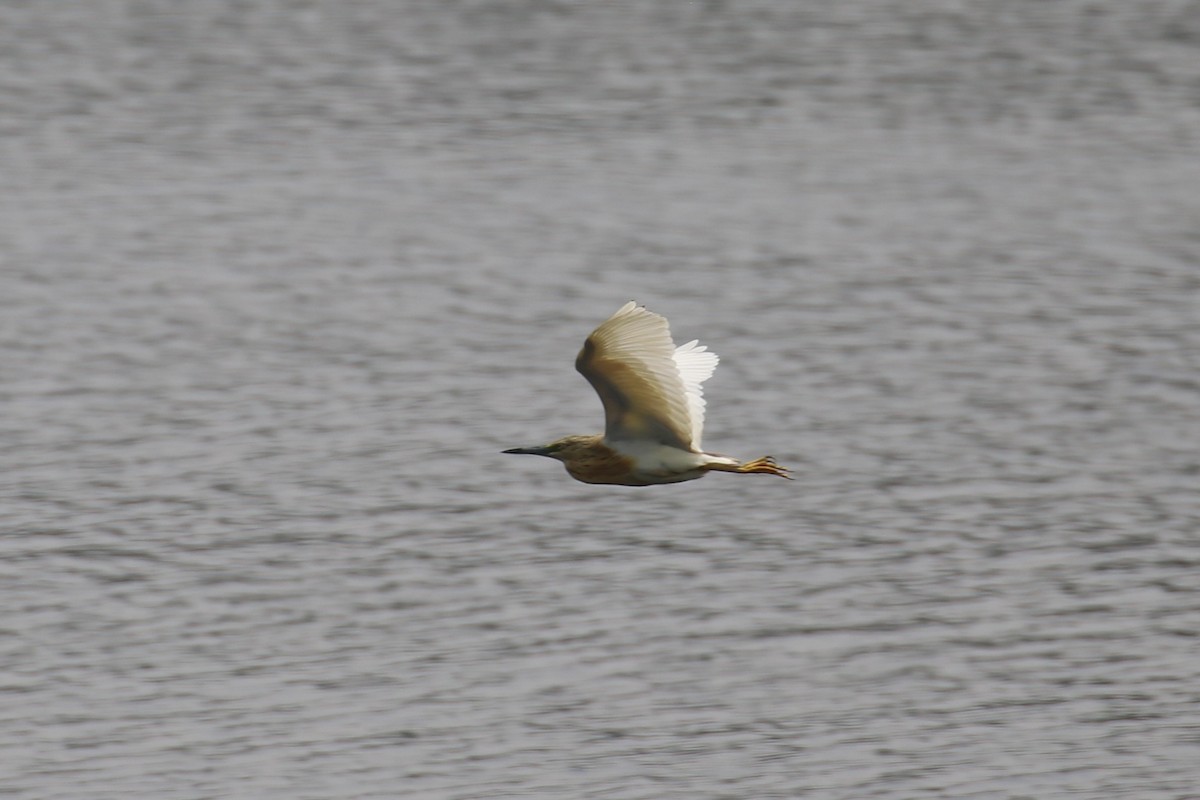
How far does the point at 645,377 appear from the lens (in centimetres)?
1271

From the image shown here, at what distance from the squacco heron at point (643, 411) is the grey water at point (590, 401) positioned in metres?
4.58

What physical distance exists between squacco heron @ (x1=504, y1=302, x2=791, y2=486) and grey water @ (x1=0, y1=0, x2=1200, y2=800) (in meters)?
4.58

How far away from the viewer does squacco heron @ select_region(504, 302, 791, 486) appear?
12422mm

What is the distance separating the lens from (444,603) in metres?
20.1

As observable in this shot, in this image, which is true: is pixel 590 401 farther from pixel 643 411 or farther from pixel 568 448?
pixel 643 411

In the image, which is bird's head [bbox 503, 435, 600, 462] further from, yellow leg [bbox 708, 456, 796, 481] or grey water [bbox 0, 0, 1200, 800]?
grey water [bbox 0, 0, 1200, 800]

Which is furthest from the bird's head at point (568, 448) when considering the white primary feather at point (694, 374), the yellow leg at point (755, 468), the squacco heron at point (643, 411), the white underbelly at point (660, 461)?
the yellow leg at point (755, 468)

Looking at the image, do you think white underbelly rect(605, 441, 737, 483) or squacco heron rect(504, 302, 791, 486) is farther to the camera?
white underbelly rect(605, 441, 737, 483)

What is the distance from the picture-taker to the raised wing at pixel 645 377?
12.4 meters

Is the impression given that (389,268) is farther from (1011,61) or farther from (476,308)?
(1011,61)

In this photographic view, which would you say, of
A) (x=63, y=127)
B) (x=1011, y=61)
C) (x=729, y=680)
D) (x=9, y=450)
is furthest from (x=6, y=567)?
(x=1011, y=61)

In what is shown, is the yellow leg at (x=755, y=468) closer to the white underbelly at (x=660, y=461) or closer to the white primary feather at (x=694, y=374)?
the white underbelly at (x=660, y=461)

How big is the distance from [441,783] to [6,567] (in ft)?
19.8

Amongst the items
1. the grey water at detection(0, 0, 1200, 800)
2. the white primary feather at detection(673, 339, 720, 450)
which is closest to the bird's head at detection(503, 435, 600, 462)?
the white primary feather at detection(673, 339, 720, 450)
